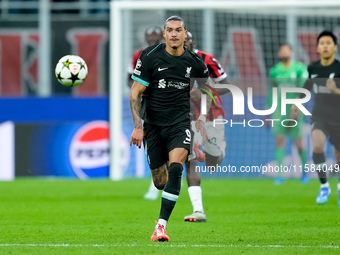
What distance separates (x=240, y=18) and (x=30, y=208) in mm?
8403

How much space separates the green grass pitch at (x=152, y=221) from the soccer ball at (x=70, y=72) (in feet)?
5.16

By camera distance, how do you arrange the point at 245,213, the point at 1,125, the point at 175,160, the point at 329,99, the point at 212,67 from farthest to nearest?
the point at 1,125, the point at 329,99, the point at 245,213, the point at 212,67, the point at 175,160

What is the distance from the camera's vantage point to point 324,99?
34.9ft

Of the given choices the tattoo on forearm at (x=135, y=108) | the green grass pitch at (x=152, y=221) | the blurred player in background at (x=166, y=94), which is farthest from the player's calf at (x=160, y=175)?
the tattoo on forearm at (x=135, y=108)

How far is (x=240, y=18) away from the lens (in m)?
17.3

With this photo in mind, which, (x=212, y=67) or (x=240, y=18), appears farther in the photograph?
(x=240, y=18)

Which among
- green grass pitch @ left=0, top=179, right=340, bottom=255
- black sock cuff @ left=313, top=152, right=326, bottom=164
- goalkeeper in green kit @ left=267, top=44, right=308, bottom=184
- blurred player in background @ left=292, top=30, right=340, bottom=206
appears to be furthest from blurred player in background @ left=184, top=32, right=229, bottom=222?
goalkeeper in green kit @ left=267, top=44, right=308, bottom=184

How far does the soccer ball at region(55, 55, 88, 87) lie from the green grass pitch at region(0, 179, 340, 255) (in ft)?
5.16

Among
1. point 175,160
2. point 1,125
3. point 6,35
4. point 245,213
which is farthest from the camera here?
point 6,35

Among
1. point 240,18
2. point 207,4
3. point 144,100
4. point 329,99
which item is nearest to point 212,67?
point 144,100

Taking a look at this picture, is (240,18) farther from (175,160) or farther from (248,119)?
(175,160)

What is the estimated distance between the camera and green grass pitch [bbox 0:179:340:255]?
6648 millimetres

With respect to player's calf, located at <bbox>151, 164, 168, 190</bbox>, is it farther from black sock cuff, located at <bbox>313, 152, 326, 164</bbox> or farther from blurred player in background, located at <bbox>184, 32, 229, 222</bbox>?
black sock cuff, located at <bbox>313, 152, 326, 164</bbox>

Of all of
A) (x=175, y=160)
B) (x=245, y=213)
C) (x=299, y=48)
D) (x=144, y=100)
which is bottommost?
(x=245, y=213)
